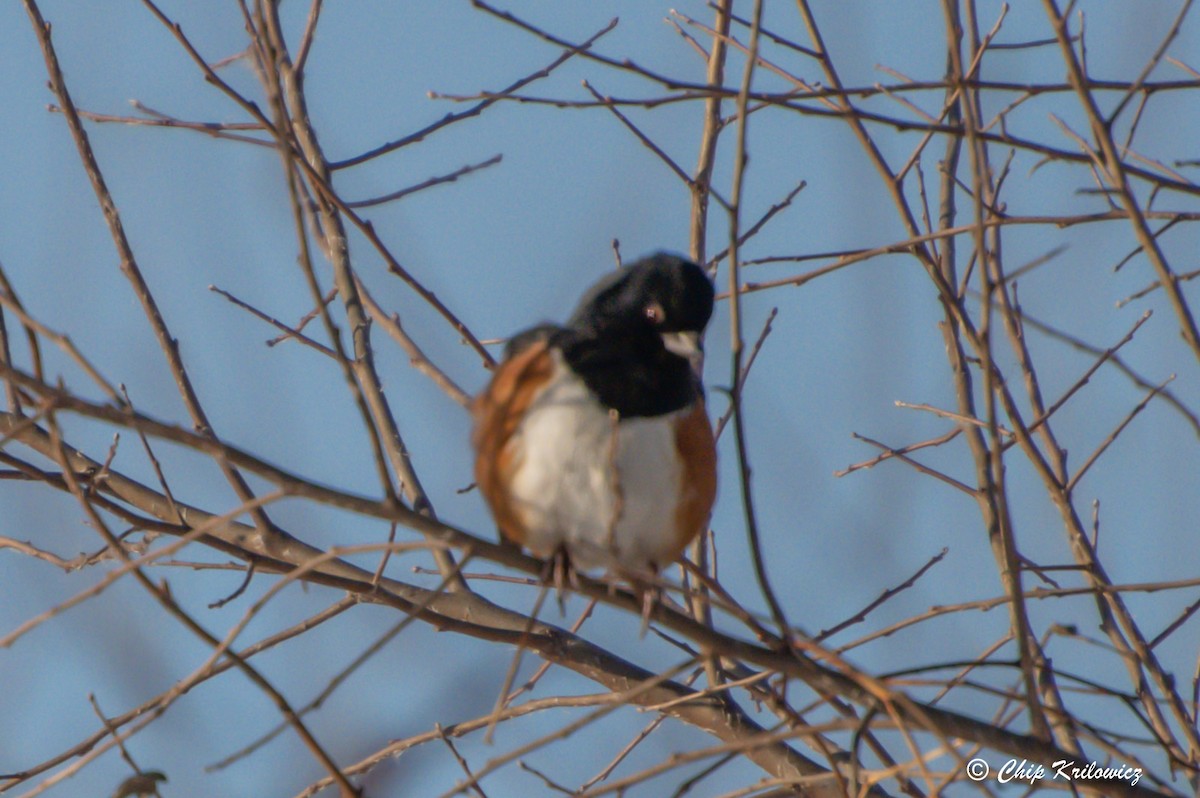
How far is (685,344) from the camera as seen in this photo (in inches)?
105

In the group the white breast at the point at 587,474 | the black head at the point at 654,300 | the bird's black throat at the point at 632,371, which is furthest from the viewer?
the black head at the point at 654,300

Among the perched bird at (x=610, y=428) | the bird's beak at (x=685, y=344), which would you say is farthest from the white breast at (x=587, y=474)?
the bird's beak at (x=685, y=344)

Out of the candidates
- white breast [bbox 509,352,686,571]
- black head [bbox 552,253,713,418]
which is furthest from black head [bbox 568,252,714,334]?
white breast [bbox 509,352,686,571]

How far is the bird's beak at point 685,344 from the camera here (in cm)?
265

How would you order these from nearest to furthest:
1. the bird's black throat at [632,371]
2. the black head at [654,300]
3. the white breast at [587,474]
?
the white breast at [587,474], the bird's black throat at [632,371], the black head at [654,300]

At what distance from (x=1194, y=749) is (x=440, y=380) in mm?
1581

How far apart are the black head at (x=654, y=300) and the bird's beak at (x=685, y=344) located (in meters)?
0.02

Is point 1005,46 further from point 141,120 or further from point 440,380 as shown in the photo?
point 141,120

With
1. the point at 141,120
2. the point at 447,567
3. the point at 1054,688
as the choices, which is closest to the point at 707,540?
the point at 447,567

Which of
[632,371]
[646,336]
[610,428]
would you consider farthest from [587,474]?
[646,336]

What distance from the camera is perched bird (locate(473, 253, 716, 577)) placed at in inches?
97.8

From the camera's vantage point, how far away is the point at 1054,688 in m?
2.38

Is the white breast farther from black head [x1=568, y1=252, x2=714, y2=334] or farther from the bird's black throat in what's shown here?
black head [x1=568, y1=252, x2=714, y2=334]

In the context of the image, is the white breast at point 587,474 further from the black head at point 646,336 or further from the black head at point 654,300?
the black head at point 654,300
